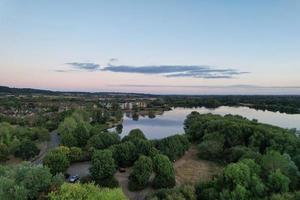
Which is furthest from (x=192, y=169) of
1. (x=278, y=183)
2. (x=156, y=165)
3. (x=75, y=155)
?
(x=75, y=155)

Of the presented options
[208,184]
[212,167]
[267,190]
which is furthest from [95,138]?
[267,190]

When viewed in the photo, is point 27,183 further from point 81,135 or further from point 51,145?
point 51,145

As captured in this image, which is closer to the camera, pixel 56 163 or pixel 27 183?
pixel 27 183

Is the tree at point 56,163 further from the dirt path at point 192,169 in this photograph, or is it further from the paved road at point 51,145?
the dirt path at point 192,169

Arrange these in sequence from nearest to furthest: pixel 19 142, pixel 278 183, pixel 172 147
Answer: pixel 278 183 → pixel 172 147 → pixel 19 142

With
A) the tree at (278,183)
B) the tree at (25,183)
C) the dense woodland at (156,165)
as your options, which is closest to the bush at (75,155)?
the dense woodland at (156,165)

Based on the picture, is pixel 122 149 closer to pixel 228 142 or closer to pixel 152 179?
pixel 152 179
